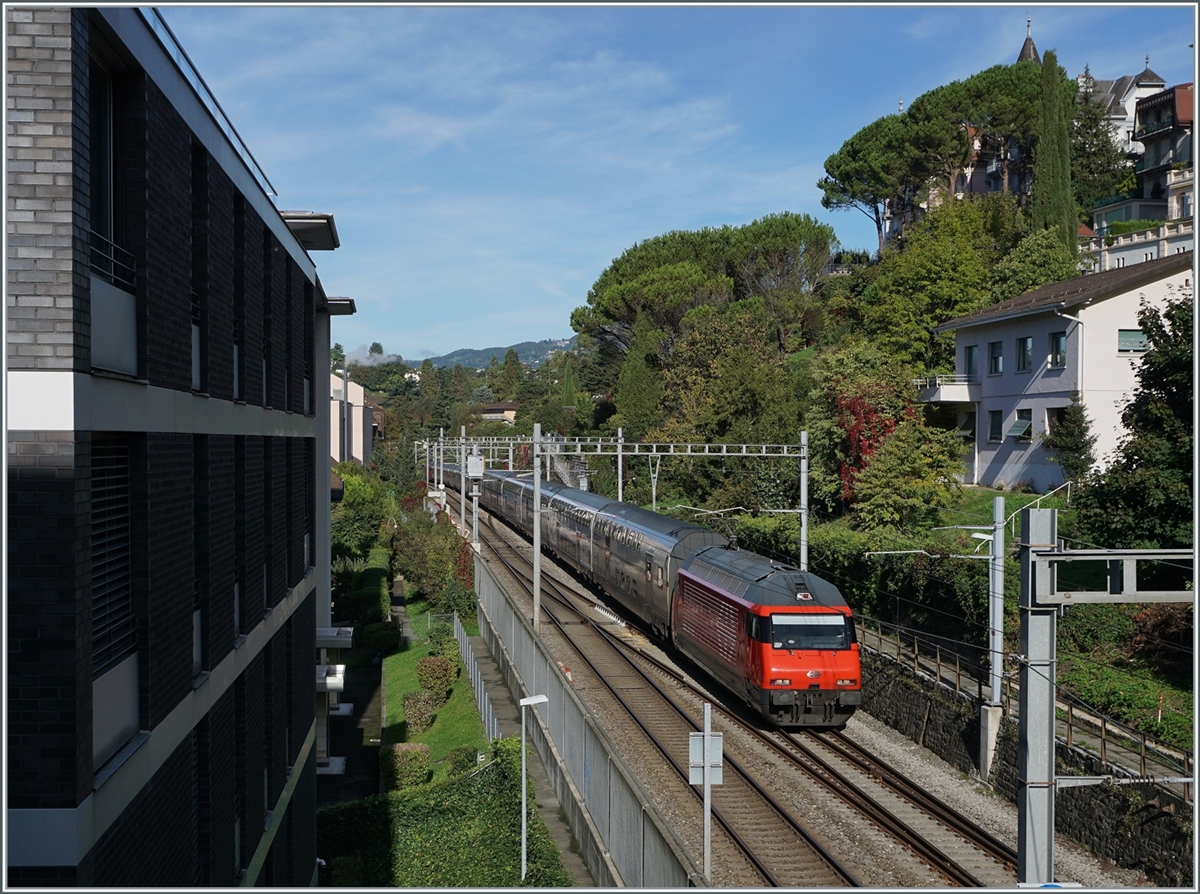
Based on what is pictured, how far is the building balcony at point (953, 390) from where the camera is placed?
39156 mm

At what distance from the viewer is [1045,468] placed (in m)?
33.7

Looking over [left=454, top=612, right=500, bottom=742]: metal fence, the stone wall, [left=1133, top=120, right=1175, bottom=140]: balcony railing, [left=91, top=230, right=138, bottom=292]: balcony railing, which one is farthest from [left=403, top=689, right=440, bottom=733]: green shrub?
[left=1133, top=120, right=1175, bottom=140]: balcony railing

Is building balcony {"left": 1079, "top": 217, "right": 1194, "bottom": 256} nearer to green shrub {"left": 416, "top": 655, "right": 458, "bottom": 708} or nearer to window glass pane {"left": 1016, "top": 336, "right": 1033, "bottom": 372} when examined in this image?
window glass pane {"left": 1016, "top": 336, "right": 1033, "bottom": 372}

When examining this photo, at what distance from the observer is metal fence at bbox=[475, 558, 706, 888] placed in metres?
12.1

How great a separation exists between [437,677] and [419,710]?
1491 millimetres

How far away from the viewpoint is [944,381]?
40.3 metres

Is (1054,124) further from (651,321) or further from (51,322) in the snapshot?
(51,322)

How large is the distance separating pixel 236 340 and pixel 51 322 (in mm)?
6100

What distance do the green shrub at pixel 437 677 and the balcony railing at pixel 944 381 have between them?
20841mm

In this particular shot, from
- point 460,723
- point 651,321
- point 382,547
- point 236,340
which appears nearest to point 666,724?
point 460,723

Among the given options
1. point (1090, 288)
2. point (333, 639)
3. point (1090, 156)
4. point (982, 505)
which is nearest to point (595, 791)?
point (333, 639)

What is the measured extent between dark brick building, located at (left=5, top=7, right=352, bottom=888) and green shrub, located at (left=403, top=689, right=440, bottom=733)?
17.2 meters

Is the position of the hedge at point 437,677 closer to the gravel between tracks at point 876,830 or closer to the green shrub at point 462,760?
the green shrub at point 462,760

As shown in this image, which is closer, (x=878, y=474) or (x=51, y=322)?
(x=51, y=322)
